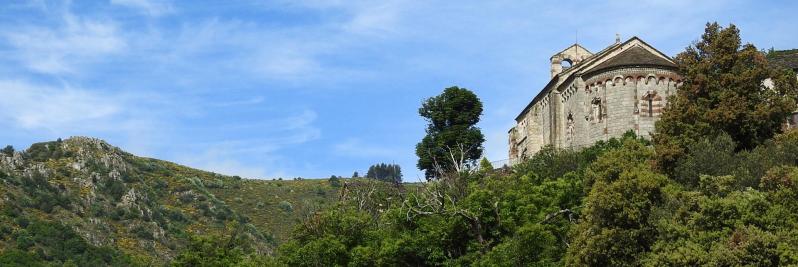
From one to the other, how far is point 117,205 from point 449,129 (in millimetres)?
50481

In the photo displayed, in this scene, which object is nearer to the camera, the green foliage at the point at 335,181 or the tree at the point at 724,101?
the tree at the point at 724,101

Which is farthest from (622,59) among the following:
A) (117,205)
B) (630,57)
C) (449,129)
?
(117,205)

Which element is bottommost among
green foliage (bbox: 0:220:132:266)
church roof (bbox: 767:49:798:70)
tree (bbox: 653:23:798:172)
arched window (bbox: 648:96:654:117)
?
green foliage (bbox: 0:220:132:266)

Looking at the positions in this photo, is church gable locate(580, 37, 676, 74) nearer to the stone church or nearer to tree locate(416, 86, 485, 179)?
the stone church

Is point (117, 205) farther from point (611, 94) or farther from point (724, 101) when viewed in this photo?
point (724, 101)

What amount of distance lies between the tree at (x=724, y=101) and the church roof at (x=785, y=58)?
1269cm

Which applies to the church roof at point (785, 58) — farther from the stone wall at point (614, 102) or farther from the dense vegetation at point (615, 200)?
the dense vegetation at point (615, 200)

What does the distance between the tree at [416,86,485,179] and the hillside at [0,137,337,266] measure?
2252 cm

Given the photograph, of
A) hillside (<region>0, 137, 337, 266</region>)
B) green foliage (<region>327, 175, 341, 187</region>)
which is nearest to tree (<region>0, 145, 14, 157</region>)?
hillside (<region>0, 137, 337, 266</region>)

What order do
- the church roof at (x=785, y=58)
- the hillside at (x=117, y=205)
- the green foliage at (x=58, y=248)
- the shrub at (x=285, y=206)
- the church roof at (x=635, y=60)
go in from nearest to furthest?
the church roof at (x=785, y=58)
the church roof at (x=635, y=60)
the green foliage at (x=58, y=248)
the hillside at (x=117, y=205)
the shrub at (x=285, y=206)

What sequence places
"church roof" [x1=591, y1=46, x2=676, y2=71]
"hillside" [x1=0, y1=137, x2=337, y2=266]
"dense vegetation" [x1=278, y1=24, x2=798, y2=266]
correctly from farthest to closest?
"hillside" [x1=0, y1=137, x2=337, y2=266] < "church roof" [x1=591, y1=46, x2=676, y2=71] < "dense vegetation" [x1=278, y1=24, x2=798, y2=266]

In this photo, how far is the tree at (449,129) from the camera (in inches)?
3068

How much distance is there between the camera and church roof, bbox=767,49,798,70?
62250 mm

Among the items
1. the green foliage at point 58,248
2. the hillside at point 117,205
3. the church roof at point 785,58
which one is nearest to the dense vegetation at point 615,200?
the church roof at point 785,58
